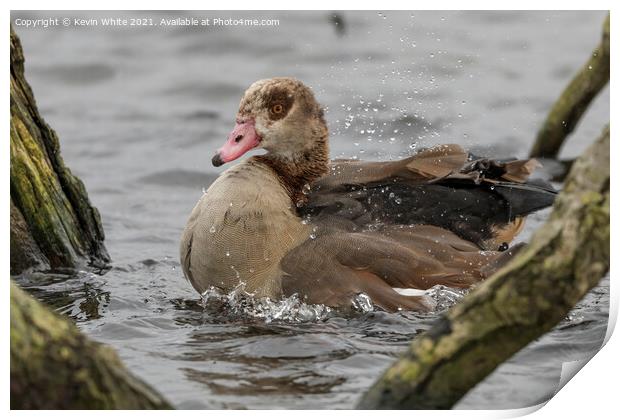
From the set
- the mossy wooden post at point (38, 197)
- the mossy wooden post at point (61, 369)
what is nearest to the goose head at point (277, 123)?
the mossy wooden post at point (38, 197)

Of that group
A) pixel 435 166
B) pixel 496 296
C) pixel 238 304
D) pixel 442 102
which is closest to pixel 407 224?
pixel 435 166

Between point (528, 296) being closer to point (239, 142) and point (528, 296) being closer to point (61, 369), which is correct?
point (61, 369)

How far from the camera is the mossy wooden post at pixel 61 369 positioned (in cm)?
396

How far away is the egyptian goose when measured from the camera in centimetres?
649

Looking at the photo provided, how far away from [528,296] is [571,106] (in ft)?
16.9

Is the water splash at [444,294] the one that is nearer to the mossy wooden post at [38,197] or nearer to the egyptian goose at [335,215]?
the egyptian goose at [335,215]

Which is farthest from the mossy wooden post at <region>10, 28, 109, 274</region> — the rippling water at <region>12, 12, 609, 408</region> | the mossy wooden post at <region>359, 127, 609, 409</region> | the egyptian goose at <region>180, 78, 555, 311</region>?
the mossy wooden post at <region>359, 127, 609, 409</region>

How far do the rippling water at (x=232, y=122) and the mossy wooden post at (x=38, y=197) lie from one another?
0.19m

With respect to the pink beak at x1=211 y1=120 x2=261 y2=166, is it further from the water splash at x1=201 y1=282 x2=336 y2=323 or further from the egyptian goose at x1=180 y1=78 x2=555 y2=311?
the water splash at x1=201 y1=282 x2=336 y2=323

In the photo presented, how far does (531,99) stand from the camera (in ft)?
Result: 36.1

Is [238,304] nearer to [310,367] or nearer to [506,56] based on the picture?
[310,367]

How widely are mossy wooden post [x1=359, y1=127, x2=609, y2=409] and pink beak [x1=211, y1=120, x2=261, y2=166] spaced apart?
283 centimetres

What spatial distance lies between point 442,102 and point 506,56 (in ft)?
2.80

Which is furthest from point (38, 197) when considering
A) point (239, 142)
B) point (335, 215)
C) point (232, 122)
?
point (232, 122)
